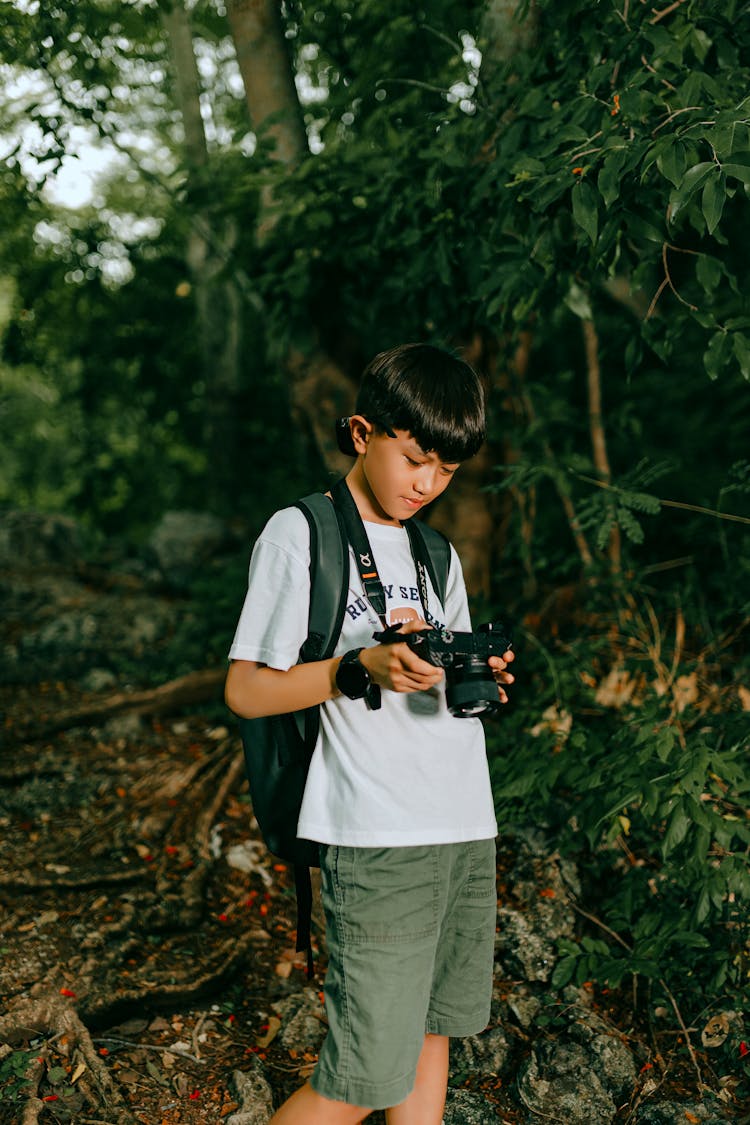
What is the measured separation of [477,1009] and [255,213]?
14.0 ft

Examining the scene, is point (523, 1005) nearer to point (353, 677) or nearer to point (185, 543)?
point (353, 677)

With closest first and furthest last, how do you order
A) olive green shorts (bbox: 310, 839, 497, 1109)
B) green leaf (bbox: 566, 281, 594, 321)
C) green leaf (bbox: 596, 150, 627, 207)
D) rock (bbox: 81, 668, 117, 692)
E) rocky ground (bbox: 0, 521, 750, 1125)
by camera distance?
olive green shorts (bbox: 310, 839, 497, 1109)
green leaf (bbox: 596, 150, 627, 207)
rocky ground (bbox: 0, 521, 750, 1125)
green leaf (bbox: 566, 281, 594, 321)
rock (bbox: 81, 668, 117, 692)

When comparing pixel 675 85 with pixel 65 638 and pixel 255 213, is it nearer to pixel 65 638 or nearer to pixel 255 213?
pixel 255 213

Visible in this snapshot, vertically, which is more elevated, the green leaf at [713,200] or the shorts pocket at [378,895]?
the green leaf at [713,200]

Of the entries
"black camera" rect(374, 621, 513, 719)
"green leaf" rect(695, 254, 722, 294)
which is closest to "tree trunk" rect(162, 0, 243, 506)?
"green leaf" rect(695, 254, 722, 294)

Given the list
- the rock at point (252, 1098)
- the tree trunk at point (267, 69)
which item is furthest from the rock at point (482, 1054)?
the tree trunk at point (267, 69)

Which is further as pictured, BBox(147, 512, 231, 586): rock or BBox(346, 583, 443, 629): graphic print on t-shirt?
BBox(147, 512, 231, 586): rock

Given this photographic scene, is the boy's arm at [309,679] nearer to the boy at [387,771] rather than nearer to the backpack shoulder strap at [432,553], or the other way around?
the boy at [387,771]

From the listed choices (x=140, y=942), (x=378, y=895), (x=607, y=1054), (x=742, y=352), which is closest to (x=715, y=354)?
(x=742, y=352)

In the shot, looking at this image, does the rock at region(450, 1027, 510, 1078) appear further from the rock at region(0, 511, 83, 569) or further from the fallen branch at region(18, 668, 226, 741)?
the rock at region(0, 511, 83, 569)

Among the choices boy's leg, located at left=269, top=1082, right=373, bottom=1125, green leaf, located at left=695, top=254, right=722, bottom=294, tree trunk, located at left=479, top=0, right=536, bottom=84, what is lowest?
boy's leg, located at left=269, top=1082, right=373, bottom=1125

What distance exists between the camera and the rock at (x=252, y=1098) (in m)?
2.36

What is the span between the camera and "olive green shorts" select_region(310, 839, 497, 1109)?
1.73 m

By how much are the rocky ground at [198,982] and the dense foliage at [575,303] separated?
201mm
